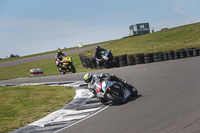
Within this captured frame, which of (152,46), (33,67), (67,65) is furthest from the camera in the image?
(33,67)

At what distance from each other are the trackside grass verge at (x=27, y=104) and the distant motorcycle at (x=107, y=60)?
5259mm

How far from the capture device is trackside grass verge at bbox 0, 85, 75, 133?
25.2 feet

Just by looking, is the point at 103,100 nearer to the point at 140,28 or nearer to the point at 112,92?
the point at 112,92

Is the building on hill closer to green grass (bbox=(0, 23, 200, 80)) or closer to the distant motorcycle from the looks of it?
green grass (bbox=(0, 23, 200, 80))

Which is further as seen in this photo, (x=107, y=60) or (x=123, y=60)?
(x=123, y=60)

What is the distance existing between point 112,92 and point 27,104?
359cm

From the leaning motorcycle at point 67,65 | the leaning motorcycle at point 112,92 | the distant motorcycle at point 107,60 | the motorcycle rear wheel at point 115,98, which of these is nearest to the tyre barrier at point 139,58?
the distant motorcycle at point 107,60

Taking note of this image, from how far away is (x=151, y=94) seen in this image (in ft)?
26.7

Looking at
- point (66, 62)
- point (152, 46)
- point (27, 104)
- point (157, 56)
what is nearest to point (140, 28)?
point (152, 46)

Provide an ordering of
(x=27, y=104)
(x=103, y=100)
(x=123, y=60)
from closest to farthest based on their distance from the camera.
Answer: (x=103, y=100) → (x=27, y=104) → (x=123, y=60)

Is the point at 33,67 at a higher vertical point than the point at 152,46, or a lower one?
lower

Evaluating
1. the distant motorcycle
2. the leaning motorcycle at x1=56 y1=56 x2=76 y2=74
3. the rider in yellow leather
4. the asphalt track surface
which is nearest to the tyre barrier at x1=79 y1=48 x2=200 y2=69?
the distant motorcycle

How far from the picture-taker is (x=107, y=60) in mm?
17094

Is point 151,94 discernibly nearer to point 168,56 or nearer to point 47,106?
point 47,106
